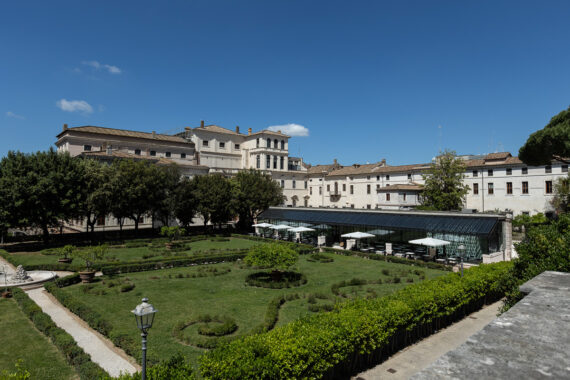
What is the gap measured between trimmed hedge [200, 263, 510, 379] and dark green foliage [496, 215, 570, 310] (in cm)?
304

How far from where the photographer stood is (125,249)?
35844mm

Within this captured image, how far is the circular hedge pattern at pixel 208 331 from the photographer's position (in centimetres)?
1200

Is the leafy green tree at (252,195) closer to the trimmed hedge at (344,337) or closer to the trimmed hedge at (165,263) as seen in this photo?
the trimmed hedge at (165,263)

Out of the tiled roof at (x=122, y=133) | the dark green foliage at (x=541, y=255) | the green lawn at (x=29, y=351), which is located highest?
the tiled roof at (x=122, y=133)

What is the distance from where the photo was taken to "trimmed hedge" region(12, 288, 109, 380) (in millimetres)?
9688

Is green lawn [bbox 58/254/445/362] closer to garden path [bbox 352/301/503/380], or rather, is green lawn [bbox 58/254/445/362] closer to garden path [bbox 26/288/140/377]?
garden path [bbox 26/288/140/377]

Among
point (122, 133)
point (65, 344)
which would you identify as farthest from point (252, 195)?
point (65, 344)

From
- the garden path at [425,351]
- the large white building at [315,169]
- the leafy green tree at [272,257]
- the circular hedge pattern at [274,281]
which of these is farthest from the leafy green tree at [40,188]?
the garden path at [425,351]

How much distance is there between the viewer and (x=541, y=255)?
32.7 ft

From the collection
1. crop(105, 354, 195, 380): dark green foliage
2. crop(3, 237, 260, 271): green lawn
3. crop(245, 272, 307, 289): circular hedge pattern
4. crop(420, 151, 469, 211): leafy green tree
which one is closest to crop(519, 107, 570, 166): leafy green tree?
crop(420, 151, 469, 211): leafy green tree

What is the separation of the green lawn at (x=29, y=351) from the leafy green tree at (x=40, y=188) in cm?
2177

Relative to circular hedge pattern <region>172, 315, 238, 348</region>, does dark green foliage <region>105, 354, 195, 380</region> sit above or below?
above

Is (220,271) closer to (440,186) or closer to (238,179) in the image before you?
(238,179)

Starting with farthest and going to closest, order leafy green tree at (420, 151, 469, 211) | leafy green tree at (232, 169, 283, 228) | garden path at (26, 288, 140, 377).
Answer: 1. leafy green tree at (232, 169, 283, 228)
2. leafy green tree at (420, 151, 469, 211)
3. garden path at (26, 288, 140, 377)
